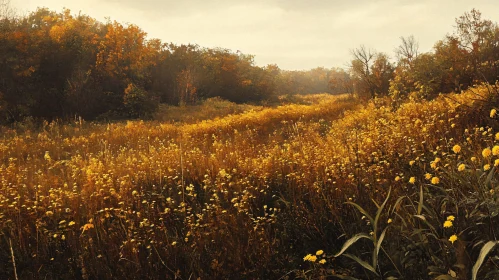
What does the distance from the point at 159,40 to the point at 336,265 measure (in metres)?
31.2

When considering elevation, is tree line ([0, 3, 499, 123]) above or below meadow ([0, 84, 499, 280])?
above

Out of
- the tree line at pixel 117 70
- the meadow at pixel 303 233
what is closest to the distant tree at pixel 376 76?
the tree line at pixel 117 70

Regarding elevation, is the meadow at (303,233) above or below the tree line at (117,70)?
below

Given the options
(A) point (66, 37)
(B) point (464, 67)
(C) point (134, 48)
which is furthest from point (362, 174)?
(C) point (134, 48)

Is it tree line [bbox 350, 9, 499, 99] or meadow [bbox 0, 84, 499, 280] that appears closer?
meadow [bbox 0, 84, 499, 280]

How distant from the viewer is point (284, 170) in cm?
488

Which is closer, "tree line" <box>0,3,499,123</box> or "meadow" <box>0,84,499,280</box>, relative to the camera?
"meadow" <box>0,84,499,280</box>

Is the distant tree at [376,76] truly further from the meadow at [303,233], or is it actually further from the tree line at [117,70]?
the meadow at [303,233]

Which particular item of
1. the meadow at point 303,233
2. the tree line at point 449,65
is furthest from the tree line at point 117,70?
the meadow at point 303,233

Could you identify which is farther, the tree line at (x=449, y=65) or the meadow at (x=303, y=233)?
the tree line at (x=449, y=65)

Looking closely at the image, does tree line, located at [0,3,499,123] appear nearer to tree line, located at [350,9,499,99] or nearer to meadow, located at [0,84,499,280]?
tree line, located at [350,9,499,99]

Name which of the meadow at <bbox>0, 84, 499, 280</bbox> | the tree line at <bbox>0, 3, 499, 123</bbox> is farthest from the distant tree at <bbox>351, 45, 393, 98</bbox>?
the meadow at <bbox>0, 84, 499, 280</bbox>

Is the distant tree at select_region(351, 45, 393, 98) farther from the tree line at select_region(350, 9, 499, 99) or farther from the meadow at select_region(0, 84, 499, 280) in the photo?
the meadow at select_region(0, 84, 499, 280)

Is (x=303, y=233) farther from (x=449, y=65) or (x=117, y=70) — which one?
(x=117, y=70)
